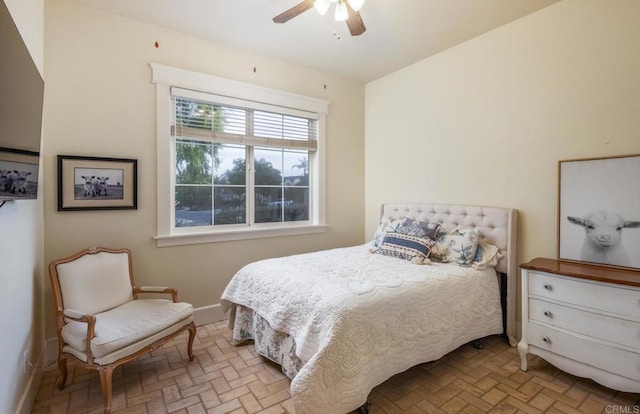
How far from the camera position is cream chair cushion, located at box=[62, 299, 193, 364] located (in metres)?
1.90

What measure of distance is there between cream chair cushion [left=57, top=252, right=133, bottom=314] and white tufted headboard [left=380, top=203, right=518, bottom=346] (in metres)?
2.93

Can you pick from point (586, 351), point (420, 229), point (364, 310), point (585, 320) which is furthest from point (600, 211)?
point (364, 310)

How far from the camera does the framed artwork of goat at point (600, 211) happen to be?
2172mm

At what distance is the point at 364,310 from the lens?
183 cm

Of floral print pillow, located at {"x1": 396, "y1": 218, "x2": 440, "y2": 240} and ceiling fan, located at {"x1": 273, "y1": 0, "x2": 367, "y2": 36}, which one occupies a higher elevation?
ceiling fan, located at {"x1": 273, "y1": 0, "x2": 367, "y2": 36}

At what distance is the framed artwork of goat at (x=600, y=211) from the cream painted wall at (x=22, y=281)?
11.8 ft

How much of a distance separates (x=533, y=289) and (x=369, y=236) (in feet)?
7.31

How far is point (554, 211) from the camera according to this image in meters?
2.57

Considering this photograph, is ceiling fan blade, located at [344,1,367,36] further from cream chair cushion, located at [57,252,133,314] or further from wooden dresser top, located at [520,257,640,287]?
cream chair cushion, located at [57,252,133,314]

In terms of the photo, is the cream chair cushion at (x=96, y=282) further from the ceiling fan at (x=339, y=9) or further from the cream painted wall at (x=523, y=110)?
the cream painted wall at (x=523, y=110)

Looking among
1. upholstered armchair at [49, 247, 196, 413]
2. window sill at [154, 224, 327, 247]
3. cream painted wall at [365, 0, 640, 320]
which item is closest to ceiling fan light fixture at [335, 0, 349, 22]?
cream painted wall at [365, 0, 640, 320]

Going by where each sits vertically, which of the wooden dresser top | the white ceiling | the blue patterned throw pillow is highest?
the white ceiling

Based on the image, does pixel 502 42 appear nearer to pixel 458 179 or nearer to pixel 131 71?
pixel 458 179

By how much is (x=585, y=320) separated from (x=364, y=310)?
148 cm
